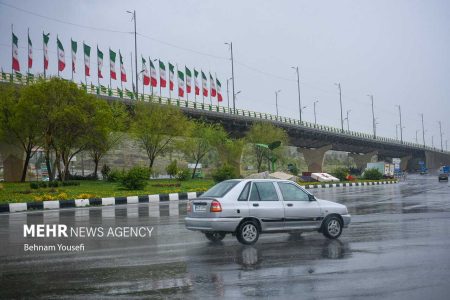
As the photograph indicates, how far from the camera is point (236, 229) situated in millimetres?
9836

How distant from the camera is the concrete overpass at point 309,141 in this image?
172 feet

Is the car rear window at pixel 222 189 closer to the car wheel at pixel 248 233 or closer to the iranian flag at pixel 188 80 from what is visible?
the car wheel at pixel 248 233

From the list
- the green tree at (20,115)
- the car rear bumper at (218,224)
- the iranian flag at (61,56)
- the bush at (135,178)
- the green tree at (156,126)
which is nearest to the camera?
the car rear bumper at (218,224)

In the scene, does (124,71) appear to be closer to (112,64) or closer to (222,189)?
(112,64)

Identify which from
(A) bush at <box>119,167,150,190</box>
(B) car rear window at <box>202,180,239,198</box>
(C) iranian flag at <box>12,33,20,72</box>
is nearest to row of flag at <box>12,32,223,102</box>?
(C) iranian flag at <box>12,33,20,72</box>

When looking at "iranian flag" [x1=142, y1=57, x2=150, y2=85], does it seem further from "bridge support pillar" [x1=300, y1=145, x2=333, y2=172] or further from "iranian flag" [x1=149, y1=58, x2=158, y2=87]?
"bridge support pillar" [x1=300, y1=145, x2=333, y2=172]

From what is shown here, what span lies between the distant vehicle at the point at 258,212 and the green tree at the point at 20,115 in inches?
1133

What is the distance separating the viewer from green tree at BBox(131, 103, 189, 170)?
160ft

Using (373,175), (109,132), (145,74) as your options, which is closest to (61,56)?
(145,74)

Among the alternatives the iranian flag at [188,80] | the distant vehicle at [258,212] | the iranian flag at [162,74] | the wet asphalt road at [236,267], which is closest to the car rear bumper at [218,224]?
the distant vehicle at [258,212]

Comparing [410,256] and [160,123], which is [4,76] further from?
[410,256]

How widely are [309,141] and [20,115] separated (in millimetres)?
65360

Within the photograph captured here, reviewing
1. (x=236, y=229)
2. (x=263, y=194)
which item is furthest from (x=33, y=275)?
(x=263, y=194)

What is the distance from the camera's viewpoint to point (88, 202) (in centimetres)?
2348
